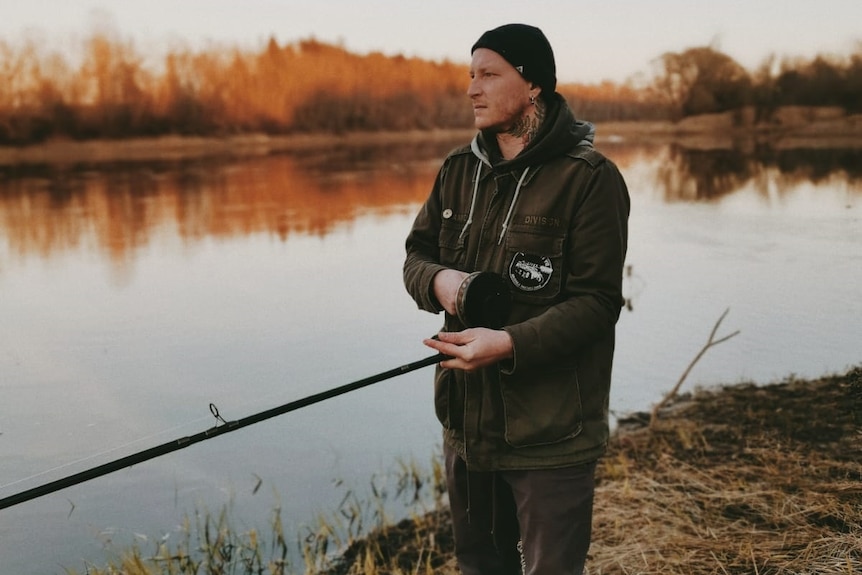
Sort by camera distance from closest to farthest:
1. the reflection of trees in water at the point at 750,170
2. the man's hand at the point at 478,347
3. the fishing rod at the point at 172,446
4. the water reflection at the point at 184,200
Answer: the fishing rod at the point at 172,446 → the man's hand at the point at 478,347 → the water reflection at the point at 184,200 → the reflection of trees in water at the point at 750,170

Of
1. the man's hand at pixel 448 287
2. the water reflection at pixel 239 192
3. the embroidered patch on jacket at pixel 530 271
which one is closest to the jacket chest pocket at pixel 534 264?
the embroidered patch on jacket at pixel 530 271

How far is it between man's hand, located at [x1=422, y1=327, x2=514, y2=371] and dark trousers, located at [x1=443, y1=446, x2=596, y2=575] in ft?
1.14

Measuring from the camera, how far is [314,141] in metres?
58.7

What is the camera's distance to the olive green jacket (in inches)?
76.0

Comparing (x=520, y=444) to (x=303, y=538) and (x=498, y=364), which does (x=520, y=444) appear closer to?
(x=498, y=364)

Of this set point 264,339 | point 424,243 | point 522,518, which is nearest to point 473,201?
point 424,243

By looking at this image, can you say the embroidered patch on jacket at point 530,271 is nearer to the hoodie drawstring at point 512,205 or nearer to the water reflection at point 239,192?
the hoodie drawstring at point 512,205

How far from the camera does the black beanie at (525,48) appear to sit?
6.65 feet

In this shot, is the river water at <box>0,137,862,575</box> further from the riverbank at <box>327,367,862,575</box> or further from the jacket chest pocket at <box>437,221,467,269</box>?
the jacket chest pocket at <box>437,221,467,269</box>

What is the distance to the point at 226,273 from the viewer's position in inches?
533

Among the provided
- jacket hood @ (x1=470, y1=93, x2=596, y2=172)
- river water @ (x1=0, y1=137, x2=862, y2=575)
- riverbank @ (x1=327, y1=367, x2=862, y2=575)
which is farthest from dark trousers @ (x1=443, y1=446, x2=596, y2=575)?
river water @ (x1=0, y1=137, x2=862, y2=575)

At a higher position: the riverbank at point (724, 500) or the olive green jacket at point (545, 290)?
the olive green jacket at point (545, 290)

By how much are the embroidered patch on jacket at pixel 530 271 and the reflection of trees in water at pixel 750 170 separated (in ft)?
80.3

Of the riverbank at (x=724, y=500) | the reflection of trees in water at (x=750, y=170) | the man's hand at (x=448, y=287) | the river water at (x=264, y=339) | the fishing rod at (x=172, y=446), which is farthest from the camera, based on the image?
the reflection of trees in water at (x=750, y=170)
